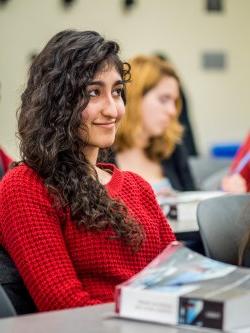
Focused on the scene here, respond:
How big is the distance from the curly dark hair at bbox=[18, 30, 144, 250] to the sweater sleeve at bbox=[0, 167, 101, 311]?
0.07m

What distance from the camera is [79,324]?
5.53ft

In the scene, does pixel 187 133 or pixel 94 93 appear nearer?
pixel 94 93

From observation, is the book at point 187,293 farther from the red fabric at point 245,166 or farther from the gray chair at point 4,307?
the red fabric at point 245,166

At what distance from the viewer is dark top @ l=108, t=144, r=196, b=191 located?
4.73 metres

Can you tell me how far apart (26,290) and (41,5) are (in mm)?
4740

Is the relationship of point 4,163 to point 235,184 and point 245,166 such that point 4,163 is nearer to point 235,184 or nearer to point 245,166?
point 235,184

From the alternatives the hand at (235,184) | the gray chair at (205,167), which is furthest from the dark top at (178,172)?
the gray chair at (205,167)

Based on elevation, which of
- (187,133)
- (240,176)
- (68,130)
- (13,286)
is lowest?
(187,133)

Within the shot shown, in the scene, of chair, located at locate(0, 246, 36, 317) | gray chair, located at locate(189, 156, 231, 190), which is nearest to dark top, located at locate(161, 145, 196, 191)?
gray chair, located at locate(189, 156, 231, 190)

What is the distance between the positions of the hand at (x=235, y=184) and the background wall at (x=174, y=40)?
2395mm

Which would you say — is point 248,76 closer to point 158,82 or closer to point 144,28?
point 144,28

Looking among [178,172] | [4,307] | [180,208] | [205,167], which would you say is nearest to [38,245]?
[4,307]

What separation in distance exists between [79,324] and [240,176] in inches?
110

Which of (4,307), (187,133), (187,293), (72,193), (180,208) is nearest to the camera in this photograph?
(187,293)
